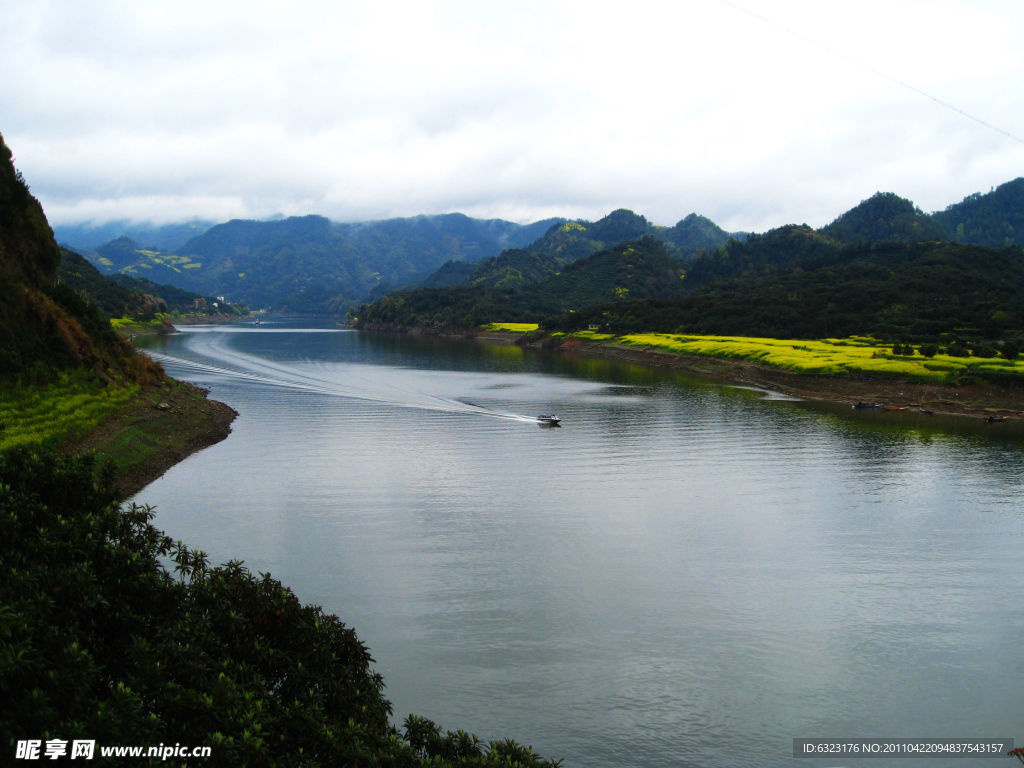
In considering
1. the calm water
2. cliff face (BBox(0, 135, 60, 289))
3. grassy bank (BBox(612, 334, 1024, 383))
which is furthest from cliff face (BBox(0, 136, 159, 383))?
grassy bank (BBox(612, 334, 1024, 383))

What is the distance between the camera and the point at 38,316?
151ft

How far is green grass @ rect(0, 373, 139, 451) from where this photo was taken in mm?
35669

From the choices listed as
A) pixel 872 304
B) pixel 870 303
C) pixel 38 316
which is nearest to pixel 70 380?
pixel 38 316

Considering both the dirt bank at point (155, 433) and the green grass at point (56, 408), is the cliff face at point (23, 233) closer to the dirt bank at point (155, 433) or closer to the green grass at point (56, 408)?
the green grass at point (56, 408)

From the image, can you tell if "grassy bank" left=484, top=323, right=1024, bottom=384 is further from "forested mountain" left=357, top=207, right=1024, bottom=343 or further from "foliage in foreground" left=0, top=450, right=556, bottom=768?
"foliage in foreground" left=0, top=450, right=556, bottom=768

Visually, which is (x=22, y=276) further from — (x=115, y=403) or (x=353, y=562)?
(x=353, y=562)

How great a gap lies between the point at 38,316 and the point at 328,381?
133 feet

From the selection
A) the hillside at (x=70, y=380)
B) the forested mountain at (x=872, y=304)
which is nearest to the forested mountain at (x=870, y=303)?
the forested mountain at (x=872, y=304)

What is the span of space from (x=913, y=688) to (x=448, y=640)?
13.3 meters

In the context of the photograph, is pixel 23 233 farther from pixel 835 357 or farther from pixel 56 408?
pixel 835 357

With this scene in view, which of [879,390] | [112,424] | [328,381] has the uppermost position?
[879,390]

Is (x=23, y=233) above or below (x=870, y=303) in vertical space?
below

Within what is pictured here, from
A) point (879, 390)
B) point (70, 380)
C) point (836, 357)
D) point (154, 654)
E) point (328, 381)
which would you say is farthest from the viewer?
point (836, 357)

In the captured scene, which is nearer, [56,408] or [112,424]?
[56,408]
